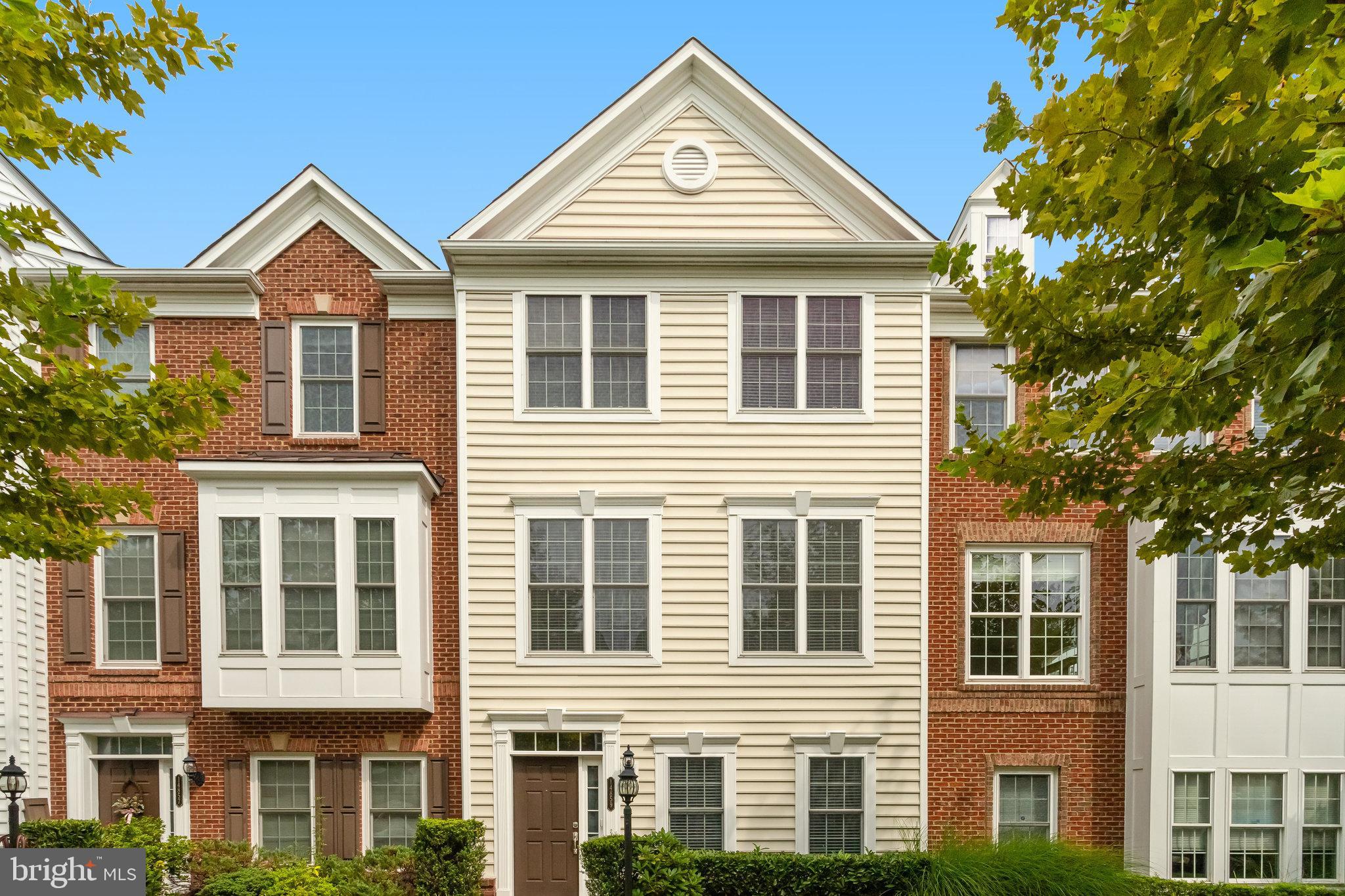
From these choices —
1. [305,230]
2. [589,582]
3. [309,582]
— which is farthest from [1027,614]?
[305,230]

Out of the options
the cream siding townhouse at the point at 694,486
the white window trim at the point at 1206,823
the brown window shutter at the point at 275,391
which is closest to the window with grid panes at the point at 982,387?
the cream siding townhouse at the point at 694,486

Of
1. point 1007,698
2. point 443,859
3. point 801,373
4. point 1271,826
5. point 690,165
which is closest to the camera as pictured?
point 443,859

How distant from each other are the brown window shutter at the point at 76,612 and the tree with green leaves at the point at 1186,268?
12.7m

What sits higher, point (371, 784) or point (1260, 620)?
point (1260, 620)

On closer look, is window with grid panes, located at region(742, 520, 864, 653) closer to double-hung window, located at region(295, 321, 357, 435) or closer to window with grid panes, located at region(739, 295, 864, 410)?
window with grid panes, located at region(739, 295, 864, 410)

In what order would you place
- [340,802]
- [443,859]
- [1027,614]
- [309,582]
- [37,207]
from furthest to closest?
1. [37,207]
2. [1027,614]
3. [340,802]
4. [309,582]
5. [443,859]

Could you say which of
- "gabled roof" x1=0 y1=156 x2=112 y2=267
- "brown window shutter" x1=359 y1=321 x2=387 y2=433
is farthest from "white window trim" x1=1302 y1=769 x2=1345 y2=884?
"gabled roof" x1=0 y1=156 x2=112 y2=267

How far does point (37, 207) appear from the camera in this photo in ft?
52.0

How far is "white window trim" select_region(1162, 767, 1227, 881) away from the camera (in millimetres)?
12812

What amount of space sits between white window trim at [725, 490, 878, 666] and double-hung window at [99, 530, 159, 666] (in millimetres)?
8528

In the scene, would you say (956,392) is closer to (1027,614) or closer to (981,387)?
(981,387)

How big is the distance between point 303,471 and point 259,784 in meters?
4.65

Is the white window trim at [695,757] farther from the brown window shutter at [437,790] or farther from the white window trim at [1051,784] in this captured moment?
the white window trim at [1051,784]

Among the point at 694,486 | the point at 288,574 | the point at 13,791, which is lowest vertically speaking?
the point at 13,791
